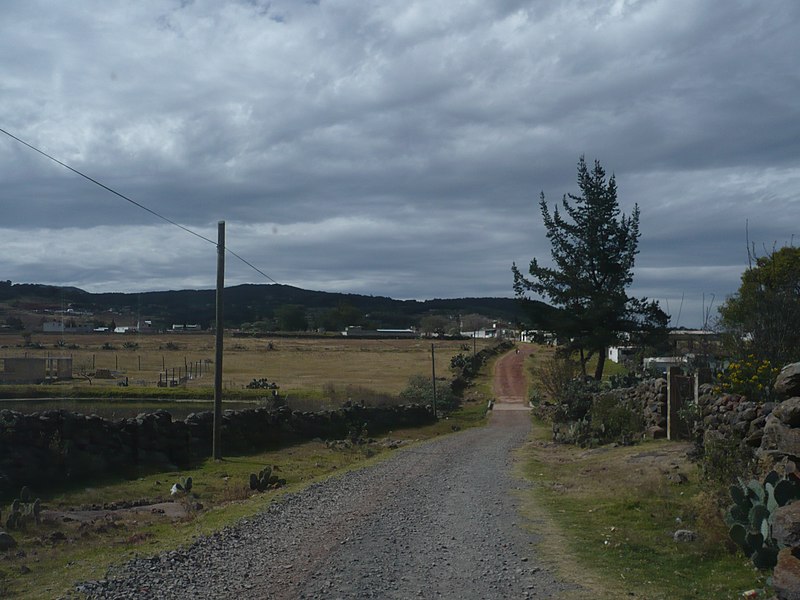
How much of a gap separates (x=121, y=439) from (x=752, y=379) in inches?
636

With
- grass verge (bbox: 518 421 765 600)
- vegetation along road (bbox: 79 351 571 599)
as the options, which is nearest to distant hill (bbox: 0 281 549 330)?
grass verge (bbox: 518 421 765 600)

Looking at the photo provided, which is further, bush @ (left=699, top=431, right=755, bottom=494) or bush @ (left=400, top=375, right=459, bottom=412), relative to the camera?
bush @ (left=400, top=375, right=459, bottom=412)

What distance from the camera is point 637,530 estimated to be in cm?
1088

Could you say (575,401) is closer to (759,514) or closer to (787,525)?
(759,514)

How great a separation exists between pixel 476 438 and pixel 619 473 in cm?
1312

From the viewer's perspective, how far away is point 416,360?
78.1m

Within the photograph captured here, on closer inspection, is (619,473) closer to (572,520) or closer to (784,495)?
(572,520)

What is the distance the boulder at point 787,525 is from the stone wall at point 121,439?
15.2 meters

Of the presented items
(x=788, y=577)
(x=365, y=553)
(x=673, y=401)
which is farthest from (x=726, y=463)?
(x=673, y=401)

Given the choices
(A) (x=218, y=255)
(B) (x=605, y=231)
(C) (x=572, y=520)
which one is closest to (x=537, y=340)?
(B) (x=605, y=231)

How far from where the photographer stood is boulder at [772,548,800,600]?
249 inches

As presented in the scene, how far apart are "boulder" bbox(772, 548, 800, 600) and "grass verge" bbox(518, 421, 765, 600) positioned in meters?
1.13

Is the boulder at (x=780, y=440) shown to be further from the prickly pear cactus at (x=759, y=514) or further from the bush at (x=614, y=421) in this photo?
the bush at (x=614, y=421)

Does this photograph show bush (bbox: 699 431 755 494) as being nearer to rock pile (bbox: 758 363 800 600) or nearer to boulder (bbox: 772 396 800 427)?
rock pile (bbox: 758 363 800 600)
